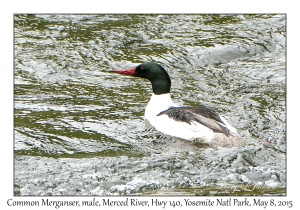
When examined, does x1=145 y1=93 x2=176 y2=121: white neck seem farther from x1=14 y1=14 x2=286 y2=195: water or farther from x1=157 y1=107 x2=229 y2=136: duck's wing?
x1=157 y1=107 x2=229 y2=136: duck's wing

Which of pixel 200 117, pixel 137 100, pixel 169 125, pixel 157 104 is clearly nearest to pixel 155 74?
pixel 157 104

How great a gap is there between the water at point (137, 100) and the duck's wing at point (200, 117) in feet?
1.14

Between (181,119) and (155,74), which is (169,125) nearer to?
(181,119)

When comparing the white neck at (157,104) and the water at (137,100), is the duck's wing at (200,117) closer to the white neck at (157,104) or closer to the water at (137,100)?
the water at (137,100)

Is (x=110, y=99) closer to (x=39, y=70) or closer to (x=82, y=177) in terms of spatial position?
(x=39, y=70)

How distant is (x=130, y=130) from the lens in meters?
8.99

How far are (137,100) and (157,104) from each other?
2.51 ft

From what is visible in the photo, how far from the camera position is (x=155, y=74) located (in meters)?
9.84

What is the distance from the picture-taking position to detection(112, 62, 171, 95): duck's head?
32.1 feet

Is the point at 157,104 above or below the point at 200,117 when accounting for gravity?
above

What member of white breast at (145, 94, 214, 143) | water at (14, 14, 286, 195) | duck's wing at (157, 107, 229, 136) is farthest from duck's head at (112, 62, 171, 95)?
duck's wing at (157, 107, 229, 136)

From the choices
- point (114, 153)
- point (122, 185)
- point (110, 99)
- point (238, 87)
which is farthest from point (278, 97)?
point (122, 185)

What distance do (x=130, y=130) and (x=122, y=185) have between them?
2.26 meters

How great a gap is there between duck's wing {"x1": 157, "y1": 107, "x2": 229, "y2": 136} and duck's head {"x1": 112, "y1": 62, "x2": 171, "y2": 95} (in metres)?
0.82
